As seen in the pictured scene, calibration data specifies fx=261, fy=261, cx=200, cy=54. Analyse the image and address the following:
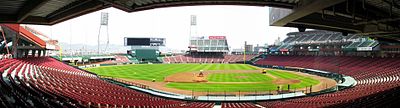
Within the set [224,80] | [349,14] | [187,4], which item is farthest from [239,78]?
[187,4]

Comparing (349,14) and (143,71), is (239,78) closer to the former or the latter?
(143,71)

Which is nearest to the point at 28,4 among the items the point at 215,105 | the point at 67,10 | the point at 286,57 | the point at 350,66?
the point at 67,10

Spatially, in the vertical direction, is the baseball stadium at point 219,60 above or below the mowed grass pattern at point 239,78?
above

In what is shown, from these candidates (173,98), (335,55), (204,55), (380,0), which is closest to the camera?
(380,0)

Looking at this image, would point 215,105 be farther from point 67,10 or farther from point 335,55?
point 335,55

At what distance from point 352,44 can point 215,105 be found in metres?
50.8

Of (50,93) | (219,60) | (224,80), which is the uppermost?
(50,93)

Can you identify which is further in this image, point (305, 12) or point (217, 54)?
point (217, 54)

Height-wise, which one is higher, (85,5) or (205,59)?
(85,5)

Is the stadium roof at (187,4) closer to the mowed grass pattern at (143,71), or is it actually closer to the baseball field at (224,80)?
the baseball field at (224,80)

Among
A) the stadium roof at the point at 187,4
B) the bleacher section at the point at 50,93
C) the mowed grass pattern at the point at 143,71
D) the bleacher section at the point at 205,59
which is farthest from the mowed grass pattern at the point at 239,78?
the bleacher section at the point at 205,59

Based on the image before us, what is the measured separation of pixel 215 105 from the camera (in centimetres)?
2475

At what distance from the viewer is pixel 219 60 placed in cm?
10281

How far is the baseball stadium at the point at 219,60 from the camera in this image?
32.5 ft
